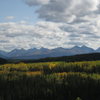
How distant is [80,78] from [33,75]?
29.1 ft

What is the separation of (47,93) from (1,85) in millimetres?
8658

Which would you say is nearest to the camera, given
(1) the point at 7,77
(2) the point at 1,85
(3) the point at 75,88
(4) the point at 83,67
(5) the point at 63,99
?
(5) the point at 63,99

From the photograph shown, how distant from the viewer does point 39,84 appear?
4038cm

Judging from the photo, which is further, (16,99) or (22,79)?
(22,79)

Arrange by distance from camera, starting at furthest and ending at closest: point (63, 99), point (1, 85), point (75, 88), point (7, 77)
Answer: point (7, 77)
point (1, 85)
point (75, 88)
point (63, 99)

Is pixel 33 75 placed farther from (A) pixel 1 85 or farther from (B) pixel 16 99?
(B) pixel 16 99

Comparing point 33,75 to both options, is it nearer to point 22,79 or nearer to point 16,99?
point 22,79

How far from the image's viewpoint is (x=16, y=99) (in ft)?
120

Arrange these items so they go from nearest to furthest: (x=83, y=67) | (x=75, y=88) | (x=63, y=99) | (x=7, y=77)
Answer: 1. (x=63, y=99)
2. (x=75, y=88)
3. (x=7, y=77)
4. (x=83, y=67)

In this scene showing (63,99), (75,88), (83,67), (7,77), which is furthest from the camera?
(83,67)

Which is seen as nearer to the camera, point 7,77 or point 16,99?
point 16,99

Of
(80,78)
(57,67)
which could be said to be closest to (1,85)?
(80,78)

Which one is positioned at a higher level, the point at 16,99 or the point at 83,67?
the point at 83,67

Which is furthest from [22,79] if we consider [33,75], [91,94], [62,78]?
[91,94]
